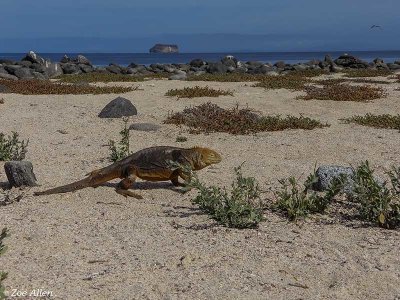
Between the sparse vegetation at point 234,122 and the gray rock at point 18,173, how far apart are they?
4.67 meters

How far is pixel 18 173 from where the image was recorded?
7000mm

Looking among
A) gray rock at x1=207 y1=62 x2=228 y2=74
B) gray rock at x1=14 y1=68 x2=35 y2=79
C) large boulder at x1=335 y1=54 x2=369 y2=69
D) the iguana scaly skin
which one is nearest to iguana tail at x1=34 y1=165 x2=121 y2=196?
the iguana scaly skin

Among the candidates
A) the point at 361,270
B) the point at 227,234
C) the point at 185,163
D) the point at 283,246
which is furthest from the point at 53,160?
the point at 361,270

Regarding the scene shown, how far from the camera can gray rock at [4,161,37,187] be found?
696cm

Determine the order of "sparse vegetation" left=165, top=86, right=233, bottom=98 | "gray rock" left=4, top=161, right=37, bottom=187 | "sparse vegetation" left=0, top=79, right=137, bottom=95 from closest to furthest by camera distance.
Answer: "gray rock" left=4, top=161, right=37, bottom=187
"sparse vegetation" left=165, top=86, right=233, bottom=98
"sparse vegetation" left=0, top=79, right=137, bottom=95

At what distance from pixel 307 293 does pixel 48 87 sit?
52.6 ft

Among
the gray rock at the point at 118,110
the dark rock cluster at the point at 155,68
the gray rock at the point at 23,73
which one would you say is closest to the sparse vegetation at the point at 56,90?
the gray rock at the point at 118,110

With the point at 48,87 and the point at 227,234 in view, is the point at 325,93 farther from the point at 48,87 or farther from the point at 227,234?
the point at 227,234

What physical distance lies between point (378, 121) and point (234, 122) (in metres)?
3.22

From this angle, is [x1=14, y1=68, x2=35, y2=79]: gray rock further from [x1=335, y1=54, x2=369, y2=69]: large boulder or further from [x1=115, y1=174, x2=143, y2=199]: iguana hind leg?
[x1=115, y1=174, x2=143, y2=199]: iguana hind leg

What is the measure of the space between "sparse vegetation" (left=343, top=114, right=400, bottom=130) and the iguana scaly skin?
248 inches
